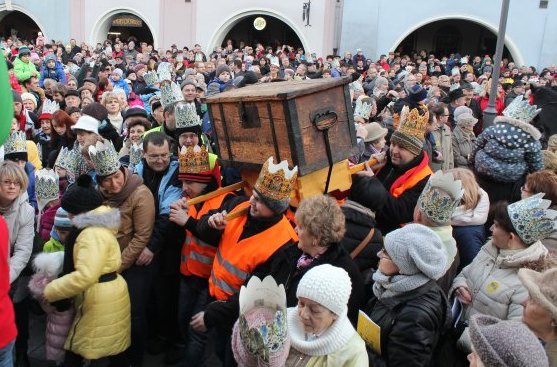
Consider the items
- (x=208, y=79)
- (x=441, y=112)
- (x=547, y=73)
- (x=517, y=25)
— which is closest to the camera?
(x=441, y=112)

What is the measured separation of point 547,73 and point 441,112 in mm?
11900

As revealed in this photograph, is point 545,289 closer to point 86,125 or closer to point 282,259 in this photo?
point 282,259

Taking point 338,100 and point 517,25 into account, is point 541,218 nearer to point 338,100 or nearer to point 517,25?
point 338,100

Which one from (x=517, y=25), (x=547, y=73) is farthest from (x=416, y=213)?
(x=517, y=25)

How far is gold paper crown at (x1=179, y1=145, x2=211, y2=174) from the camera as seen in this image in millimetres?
3633

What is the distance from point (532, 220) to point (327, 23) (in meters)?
20.9

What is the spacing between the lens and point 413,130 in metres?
3.98

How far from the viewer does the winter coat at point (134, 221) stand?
3676 mm

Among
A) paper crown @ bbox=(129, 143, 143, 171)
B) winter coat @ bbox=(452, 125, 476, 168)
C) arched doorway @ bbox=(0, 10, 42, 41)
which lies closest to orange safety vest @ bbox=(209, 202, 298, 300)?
paper crown @ bbox=(129, 143, 143, 171)

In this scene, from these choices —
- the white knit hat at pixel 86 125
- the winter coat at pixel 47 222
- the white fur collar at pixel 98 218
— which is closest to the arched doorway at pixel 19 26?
the white knit hat at pixel 86 125

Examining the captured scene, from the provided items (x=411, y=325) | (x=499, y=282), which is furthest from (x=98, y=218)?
(x=499, y=282)

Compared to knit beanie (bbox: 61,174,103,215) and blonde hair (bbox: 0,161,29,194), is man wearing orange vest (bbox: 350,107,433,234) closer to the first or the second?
knit beanie (bbox: 61,174,103,215)

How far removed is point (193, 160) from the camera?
366cm

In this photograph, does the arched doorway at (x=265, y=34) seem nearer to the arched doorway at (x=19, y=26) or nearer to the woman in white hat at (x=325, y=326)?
the arched doorway at (x=19, y=26)
